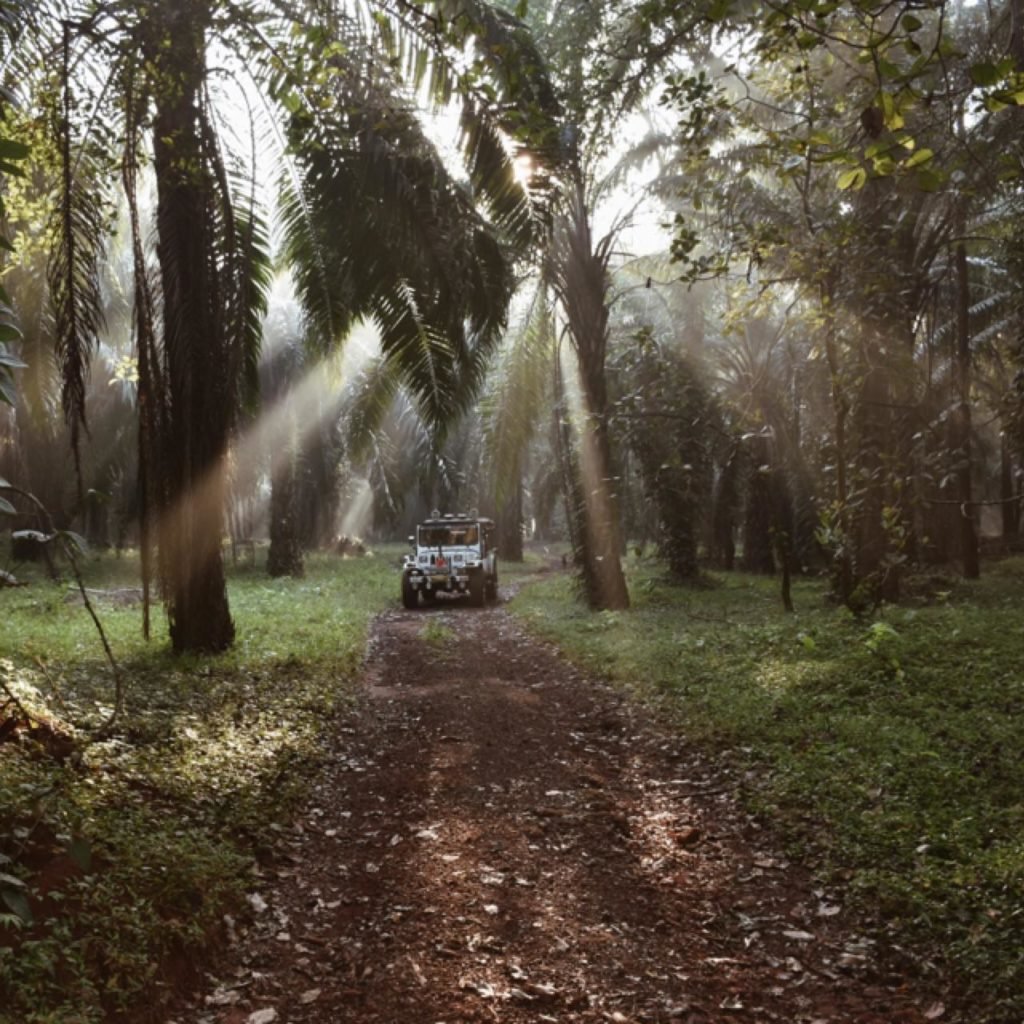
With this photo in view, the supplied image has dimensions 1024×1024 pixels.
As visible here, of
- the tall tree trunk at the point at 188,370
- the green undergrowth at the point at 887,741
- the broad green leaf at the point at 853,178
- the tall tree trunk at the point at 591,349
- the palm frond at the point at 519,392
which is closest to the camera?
the broad green leaf at the point at 853,178

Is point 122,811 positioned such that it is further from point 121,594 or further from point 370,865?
point 121,594

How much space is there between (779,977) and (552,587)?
17.8m

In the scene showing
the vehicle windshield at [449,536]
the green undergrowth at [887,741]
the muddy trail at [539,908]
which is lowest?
the muddy trail at [539,908]

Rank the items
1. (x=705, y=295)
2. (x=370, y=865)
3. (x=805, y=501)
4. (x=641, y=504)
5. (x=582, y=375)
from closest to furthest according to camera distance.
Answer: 1. (x=370, y=865)
2. (x=582, y=375)
3. (x=805, y=501)
4. (x=705, y=295)
5. (x=641, y=504)

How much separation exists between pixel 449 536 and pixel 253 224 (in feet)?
41.8

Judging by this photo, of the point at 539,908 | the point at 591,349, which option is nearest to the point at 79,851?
the point at 539,908

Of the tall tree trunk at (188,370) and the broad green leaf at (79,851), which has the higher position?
the tall tree trunk at (188,370)

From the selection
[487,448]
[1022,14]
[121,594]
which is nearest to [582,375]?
[487,448]

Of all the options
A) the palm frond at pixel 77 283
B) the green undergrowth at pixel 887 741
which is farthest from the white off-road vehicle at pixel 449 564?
the palm frond at pixel 77 283

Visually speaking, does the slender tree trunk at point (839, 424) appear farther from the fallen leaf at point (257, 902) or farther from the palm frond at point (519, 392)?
the fallen leaf at point (257, 902)

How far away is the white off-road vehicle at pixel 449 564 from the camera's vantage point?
20109 mm

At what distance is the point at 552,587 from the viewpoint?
2173cm

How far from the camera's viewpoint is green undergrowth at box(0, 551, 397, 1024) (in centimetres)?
345

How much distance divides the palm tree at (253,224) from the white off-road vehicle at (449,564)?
9808mm
